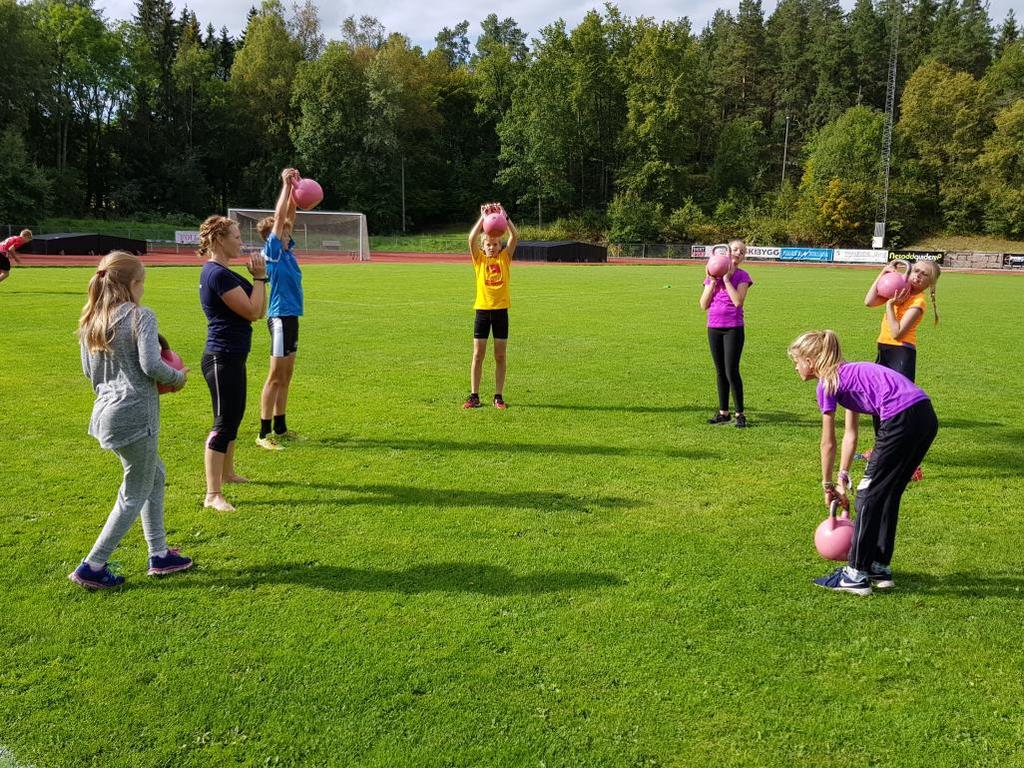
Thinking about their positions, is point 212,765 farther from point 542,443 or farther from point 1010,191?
point 1010,191

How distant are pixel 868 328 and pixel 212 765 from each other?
1719cm

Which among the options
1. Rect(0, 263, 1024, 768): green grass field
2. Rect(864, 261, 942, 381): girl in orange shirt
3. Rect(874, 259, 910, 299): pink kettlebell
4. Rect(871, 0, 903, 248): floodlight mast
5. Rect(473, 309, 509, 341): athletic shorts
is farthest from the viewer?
Rect(871, 0, 903, 248): floodlight mast

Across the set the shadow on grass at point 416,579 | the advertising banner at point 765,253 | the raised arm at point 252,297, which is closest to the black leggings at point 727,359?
the shadow on grass at point 416,579

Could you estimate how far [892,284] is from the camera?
260 inches

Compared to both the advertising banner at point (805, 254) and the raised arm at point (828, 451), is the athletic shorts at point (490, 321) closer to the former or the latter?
the raised arm at point (828, 451)

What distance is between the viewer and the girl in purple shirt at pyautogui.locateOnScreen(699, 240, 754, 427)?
8.05 meters

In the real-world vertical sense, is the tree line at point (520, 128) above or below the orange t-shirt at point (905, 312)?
above

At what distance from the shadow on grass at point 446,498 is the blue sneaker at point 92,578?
141 cm

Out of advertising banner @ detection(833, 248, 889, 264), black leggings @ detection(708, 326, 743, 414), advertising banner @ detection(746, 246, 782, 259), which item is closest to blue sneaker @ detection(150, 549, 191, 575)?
black leggings @ detection(708, 326, 743, 414)

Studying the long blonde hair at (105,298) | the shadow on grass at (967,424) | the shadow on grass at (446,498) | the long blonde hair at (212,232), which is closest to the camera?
the long blonde hair at (105,298)

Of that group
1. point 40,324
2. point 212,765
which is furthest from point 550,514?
point 40,324

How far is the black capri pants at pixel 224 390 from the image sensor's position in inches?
213

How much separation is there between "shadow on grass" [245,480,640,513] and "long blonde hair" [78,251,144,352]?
83.2 inches

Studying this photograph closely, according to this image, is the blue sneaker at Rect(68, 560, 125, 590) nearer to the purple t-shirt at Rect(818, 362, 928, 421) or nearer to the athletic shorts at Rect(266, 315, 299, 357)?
the athletic shorts at Rect(266, 315, 299, 357)
